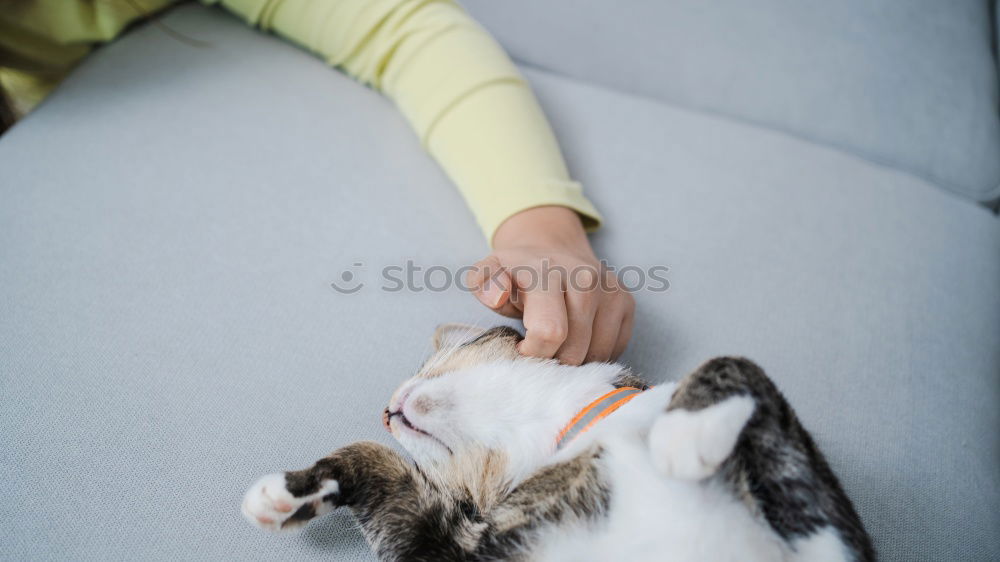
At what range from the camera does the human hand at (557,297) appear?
0.66 meters

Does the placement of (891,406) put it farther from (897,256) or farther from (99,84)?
(99,84)

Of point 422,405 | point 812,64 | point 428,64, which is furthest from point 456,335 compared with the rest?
point 812,64

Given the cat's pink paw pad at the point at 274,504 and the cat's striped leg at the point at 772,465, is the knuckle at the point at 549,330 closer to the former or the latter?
the cat's striped leg at the point at 772,465

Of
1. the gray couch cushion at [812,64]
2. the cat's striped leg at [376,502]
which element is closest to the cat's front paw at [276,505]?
the cat's striped leg at [376,502]

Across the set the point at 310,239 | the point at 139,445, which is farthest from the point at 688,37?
the point at 139,445

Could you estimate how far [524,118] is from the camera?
0.92 meters

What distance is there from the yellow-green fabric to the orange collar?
Answer: 0.30m

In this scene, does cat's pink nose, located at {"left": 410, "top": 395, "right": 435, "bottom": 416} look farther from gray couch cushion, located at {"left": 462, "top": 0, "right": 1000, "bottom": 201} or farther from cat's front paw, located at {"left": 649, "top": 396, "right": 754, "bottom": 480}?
gray couch cushion, located at {"left": 462, "top": 0, "right": 1000, "bottom": 201}

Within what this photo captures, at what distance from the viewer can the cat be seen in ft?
1.79

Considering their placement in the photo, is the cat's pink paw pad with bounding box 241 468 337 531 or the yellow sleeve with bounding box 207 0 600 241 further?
the yellow sleeve with bounding box 207 0 600 241

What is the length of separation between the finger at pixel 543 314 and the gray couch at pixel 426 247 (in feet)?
0.55

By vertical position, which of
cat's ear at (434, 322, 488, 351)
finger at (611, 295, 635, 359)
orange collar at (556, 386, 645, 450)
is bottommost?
cat's ear at (434, 322, 488, 351)

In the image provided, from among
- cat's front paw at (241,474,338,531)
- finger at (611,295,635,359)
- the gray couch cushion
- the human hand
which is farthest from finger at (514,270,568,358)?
the gray couch cushion

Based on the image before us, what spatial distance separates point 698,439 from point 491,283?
0.89 feet
